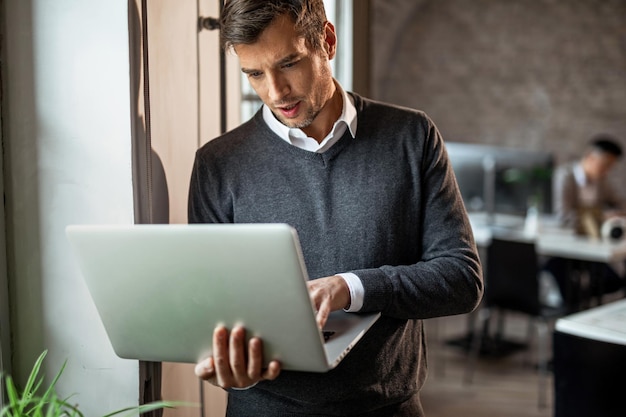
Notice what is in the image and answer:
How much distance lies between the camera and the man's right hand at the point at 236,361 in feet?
3.79

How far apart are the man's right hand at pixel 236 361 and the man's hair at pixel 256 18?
0.54 metres

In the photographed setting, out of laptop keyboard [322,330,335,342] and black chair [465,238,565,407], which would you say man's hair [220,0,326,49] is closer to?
laptop keyboard [322,330,335,342]

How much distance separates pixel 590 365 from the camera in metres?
2.37

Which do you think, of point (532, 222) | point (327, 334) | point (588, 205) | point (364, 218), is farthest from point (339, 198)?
point (588, 205)

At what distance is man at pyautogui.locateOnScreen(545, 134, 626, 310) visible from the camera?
4812mm

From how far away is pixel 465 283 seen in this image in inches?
56.4

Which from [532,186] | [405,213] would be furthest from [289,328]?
[532,186]

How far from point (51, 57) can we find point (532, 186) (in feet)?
13.8

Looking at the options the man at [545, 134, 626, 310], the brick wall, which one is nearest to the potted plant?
the man at [545, 134, 626, 310]

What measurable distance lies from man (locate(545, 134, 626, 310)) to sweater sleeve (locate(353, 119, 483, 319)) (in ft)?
11.2

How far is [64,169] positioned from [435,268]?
74 cm

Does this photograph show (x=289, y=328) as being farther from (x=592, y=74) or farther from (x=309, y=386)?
(x=592, y=74)

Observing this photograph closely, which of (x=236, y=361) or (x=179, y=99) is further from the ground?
(x=179, y=99)

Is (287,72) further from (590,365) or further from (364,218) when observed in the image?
(590,365)
